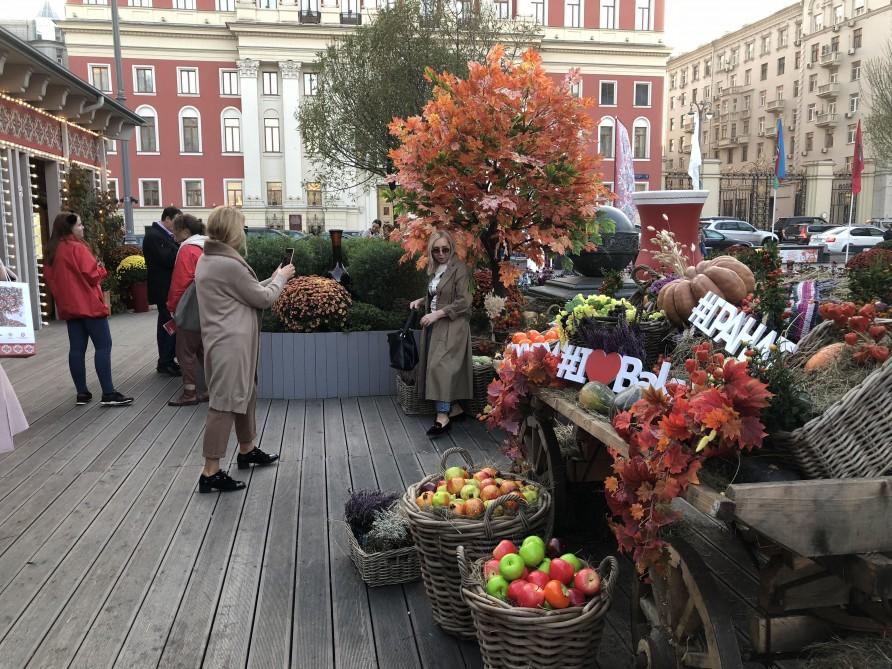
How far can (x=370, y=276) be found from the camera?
7.43 meters

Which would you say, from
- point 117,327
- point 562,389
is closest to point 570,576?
point 562,389

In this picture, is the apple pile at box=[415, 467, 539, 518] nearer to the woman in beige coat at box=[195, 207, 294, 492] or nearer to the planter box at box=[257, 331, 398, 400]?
the woman in beige coat at box=[195, 207, 294, 492]

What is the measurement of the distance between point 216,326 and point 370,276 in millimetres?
3331

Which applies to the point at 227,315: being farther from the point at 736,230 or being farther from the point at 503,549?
the point at 736,230

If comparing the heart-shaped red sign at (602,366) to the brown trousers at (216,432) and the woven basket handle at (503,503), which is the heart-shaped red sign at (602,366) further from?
the brown trousers at (216,432)

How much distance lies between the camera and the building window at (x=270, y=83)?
37.0 m

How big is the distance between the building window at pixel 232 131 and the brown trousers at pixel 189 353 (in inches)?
1324

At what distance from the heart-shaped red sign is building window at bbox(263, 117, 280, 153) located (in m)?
37.0

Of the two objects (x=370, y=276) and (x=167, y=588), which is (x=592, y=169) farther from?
(x=167, y=588)

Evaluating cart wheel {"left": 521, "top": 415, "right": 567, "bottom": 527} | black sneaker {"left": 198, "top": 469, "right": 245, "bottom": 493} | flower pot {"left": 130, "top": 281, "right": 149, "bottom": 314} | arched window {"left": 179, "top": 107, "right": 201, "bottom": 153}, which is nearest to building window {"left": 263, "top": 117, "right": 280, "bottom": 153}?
arched window {"left": 179, "top": 107, "right": 201, "bottom": 153}

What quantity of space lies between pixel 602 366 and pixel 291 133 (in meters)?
36.5

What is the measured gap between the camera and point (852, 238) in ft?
83.2

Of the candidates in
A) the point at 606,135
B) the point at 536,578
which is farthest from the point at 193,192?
the point at 536,578

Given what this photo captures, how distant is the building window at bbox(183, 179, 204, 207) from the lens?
124ft
